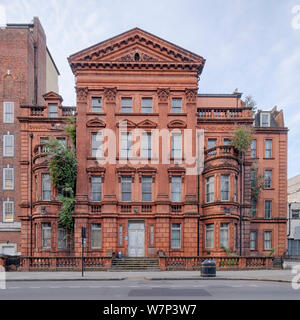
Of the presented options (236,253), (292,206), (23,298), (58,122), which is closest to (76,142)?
(58,122)

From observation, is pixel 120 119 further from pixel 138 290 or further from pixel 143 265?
pixel 138 290

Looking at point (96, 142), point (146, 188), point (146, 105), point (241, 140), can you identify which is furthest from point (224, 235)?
point (96, 142)

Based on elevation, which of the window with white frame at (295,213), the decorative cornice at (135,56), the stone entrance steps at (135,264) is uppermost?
the decorative cornice at (135,56)

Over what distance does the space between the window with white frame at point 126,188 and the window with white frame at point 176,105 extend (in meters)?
6.99

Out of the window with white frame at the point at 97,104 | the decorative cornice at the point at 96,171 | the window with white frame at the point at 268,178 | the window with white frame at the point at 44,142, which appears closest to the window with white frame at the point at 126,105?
the window with white frame at the point at 97,104

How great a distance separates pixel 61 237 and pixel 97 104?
11.7m

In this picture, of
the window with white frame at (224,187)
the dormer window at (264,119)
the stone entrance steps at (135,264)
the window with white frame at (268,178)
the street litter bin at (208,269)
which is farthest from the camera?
the dormer window at (264,119)

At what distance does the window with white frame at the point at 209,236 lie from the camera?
29562 mm

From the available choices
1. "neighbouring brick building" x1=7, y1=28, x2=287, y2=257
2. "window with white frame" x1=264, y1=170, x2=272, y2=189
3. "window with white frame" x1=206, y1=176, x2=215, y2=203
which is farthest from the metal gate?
"window with white frame" x1=206, y1=176, x2=215, y2=203

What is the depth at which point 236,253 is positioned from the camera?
29031 mm

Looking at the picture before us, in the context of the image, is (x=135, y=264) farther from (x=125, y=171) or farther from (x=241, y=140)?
(x=241, y=140)

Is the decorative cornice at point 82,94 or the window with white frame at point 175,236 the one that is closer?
the window with white frame at point 175,236

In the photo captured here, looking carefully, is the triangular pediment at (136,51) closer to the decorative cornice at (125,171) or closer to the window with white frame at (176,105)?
the window with white frame at (176,105)
